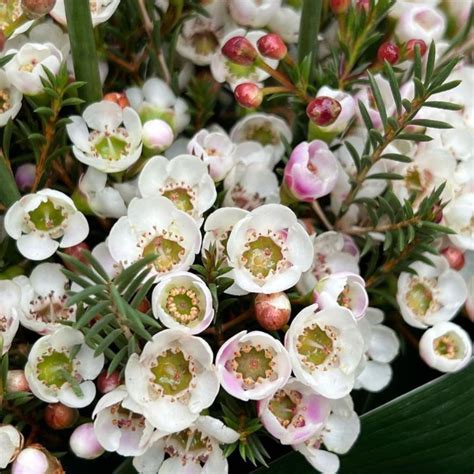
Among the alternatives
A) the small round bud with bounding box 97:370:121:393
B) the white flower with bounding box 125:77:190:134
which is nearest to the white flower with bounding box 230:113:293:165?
the white flower with bounding box 125:77:190:134

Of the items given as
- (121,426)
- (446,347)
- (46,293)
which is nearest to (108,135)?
(46,293)

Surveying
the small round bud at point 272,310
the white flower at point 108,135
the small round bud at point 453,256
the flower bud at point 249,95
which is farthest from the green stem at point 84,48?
the small round bud at point 453,256

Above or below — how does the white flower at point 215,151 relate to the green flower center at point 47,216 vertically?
above

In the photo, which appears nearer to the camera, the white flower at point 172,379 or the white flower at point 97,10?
the white flower at point 172,379

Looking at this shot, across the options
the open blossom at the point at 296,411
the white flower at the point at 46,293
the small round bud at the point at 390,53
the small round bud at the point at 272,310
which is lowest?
the open blossom at the point at 296,411

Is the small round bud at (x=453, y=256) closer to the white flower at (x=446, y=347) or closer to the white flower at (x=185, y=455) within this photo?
the white flower at (x=446, y=347)

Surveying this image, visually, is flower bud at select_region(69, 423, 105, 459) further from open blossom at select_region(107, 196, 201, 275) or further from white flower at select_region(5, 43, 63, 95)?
white flower at select_region(5, 43, 63, 95)

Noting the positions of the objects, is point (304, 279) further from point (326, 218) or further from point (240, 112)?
point (240, 112)
